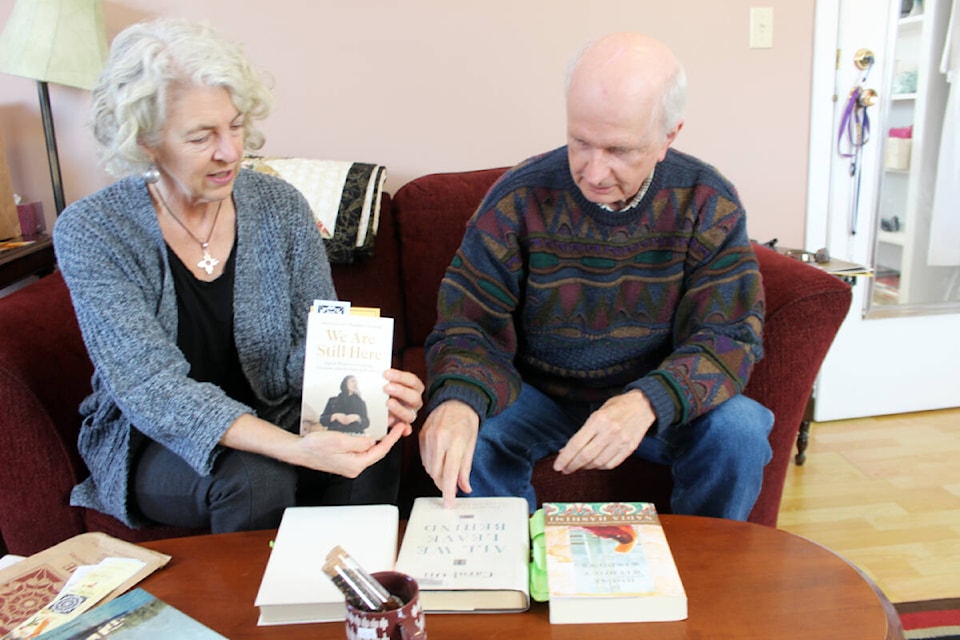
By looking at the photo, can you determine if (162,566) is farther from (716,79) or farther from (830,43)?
(830,43)

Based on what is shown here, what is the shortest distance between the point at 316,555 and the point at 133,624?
0.22 metres

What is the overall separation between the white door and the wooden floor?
13 centimetres

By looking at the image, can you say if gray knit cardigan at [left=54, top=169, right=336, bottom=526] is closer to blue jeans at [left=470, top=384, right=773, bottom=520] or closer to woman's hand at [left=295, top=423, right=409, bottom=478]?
woman's hand at [left=295, top=423, right=409, bottom=478]

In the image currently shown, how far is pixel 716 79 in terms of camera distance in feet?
7.36

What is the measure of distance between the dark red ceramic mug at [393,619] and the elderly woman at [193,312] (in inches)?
15.0

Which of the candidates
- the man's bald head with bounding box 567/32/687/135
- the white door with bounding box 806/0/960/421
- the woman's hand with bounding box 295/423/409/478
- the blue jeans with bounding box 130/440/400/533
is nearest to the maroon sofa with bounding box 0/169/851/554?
the blue jeans with bounding box 130/440/400/533

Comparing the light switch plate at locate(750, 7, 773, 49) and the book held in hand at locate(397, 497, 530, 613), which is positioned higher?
the light switch plate at locate(750, 7, 773, 49)

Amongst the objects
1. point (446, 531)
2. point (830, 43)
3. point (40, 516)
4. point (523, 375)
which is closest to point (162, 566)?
point (446, 531)

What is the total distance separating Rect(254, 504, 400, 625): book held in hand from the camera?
88cm

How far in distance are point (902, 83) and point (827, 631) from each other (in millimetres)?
1986

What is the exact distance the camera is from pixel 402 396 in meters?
1.16

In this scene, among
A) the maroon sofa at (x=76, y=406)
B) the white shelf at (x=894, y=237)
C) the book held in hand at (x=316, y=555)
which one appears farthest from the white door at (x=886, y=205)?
the book held in hand at (x=316, y=555)

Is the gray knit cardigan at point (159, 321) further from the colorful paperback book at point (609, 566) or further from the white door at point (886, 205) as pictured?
the white door at point (886, 205)

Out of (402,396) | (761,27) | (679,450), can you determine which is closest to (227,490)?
(402,396)
